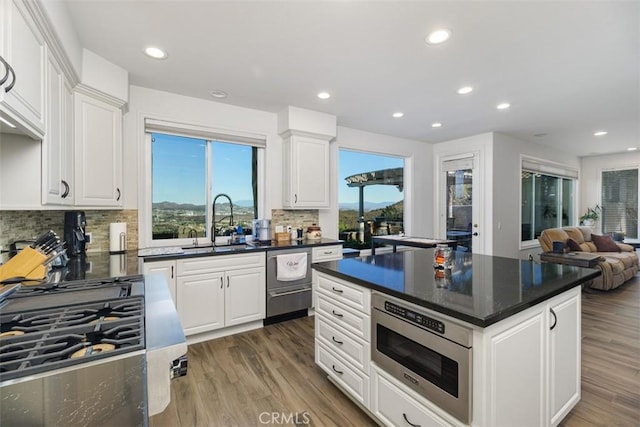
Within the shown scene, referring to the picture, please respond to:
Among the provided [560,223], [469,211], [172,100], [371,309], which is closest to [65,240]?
[172,100]

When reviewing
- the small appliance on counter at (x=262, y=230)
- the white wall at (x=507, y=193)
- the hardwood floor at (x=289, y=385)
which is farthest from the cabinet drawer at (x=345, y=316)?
the white wall at (x=507, y=193)

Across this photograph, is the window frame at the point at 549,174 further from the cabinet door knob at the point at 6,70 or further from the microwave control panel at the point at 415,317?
the cabinet door knob at the point at 6,70

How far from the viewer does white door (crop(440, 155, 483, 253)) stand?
5.07 meters

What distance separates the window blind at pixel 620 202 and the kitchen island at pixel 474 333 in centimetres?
723

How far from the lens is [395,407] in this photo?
61.5 inches

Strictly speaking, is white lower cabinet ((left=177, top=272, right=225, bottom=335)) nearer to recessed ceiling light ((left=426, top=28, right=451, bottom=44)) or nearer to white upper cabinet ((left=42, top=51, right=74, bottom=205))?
white upper cabinet ((left=42, top=51, right=74, bottom=205))

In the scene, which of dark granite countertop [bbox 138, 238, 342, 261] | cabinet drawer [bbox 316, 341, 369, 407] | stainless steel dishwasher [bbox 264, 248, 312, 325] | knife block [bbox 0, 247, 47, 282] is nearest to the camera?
knife block [bbox 0, 247, 47, 282]

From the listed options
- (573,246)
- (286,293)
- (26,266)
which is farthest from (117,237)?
(573,246)

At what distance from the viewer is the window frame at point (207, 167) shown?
10.1 feet

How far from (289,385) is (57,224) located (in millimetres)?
2385

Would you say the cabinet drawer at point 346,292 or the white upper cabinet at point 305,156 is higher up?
the white upper cabinet at point 305,156

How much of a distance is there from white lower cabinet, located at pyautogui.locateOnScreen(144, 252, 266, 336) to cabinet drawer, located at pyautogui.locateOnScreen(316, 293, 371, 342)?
121 centimetres

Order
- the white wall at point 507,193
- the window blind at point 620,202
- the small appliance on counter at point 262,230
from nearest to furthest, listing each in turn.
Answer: the small appliance on counter at point 262,230 < the white wall at point 507,193 < the window blind at point 620,202
